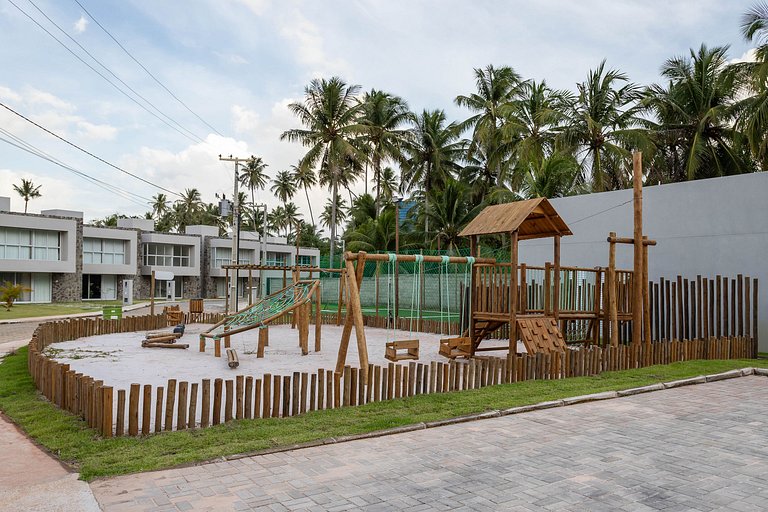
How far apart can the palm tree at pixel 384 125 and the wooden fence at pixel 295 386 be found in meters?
32.8

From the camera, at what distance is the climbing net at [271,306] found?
1390cm

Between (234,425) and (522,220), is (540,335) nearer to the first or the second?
(522,220)

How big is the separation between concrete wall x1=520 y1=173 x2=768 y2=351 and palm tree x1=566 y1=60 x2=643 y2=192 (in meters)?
14.0

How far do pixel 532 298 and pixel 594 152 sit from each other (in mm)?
16930

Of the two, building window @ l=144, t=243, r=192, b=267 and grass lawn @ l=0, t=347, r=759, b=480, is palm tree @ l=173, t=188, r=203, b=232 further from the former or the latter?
grass lawn @ l=0, t=347, r=759, b=480

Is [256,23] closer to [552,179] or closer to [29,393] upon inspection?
[29,393]

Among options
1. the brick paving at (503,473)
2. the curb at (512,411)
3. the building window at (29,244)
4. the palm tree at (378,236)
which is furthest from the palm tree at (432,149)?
the brick paving at (503,473)

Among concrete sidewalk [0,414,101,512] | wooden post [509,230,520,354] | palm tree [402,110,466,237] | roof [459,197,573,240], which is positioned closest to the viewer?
concrete sidewalk [0,414,101,512]

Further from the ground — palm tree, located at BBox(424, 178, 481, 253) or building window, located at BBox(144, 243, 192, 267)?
palm tree, located at BBox(424, 178, 481, 253)

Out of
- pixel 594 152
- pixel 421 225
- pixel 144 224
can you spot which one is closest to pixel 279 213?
pixel 144 224

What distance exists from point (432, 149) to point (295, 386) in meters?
36.9

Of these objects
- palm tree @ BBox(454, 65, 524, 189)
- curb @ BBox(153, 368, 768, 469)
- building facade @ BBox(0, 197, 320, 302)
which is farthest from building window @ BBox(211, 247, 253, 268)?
curb @ BBox(153, 368, 768, 469)

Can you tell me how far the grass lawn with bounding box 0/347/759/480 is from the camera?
5.48 m

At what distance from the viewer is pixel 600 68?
31219 millimetres
